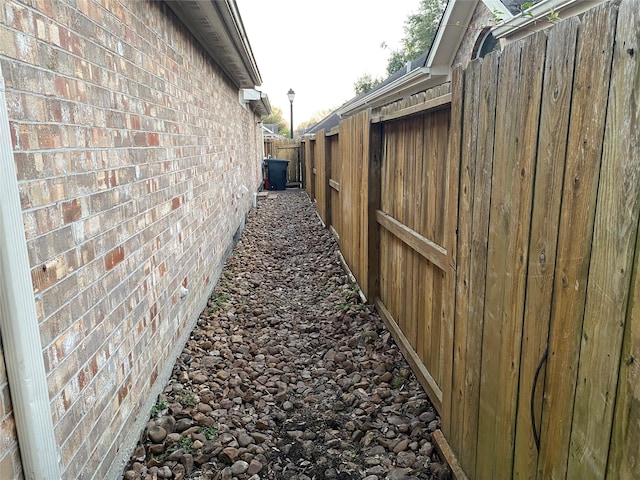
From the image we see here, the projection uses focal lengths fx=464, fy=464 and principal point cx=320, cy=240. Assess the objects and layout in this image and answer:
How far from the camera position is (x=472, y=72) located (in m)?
2.04

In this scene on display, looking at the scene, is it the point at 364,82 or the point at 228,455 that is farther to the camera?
the point at 364,82

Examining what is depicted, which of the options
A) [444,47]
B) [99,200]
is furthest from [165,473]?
[444,47]

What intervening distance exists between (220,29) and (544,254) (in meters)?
4.22

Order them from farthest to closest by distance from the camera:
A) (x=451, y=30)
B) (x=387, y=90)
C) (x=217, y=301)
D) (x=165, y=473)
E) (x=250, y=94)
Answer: (x=387, y=90)
(x=250, y=94)
(x=451, y=30)
(x=217, y=301)
(x=165, y=473)

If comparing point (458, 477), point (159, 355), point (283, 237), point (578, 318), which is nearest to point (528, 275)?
point (578, 318)

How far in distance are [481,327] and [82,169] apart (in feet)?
5.98

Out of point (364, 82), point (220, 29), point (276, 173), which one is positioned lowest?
point (276, 173)

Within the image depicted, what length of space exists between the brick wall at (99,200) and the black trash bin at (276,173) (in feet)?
44.7

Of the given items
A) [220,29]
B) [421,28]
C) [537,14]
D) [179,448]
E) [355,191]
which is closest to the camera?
[179,448]

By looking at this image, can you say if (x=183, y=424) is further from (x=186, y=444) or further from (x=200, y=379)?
(x=200, y=379)

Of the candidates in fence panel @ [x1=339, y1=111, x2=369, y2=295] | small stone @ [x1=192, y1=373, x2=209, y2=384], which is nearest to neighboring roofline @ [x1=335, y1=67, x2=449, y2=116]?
fence panel @ [x1=339, y1=111, x2=369, y2=295]

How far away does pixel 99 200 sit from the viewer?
213 centimetres

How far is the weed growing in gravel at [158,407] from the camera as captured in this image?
2.84m

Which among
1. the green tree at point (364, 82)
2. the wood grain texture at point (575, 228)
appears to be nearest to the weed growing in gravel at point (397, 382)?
the wood grain texture at point (575, 228)
